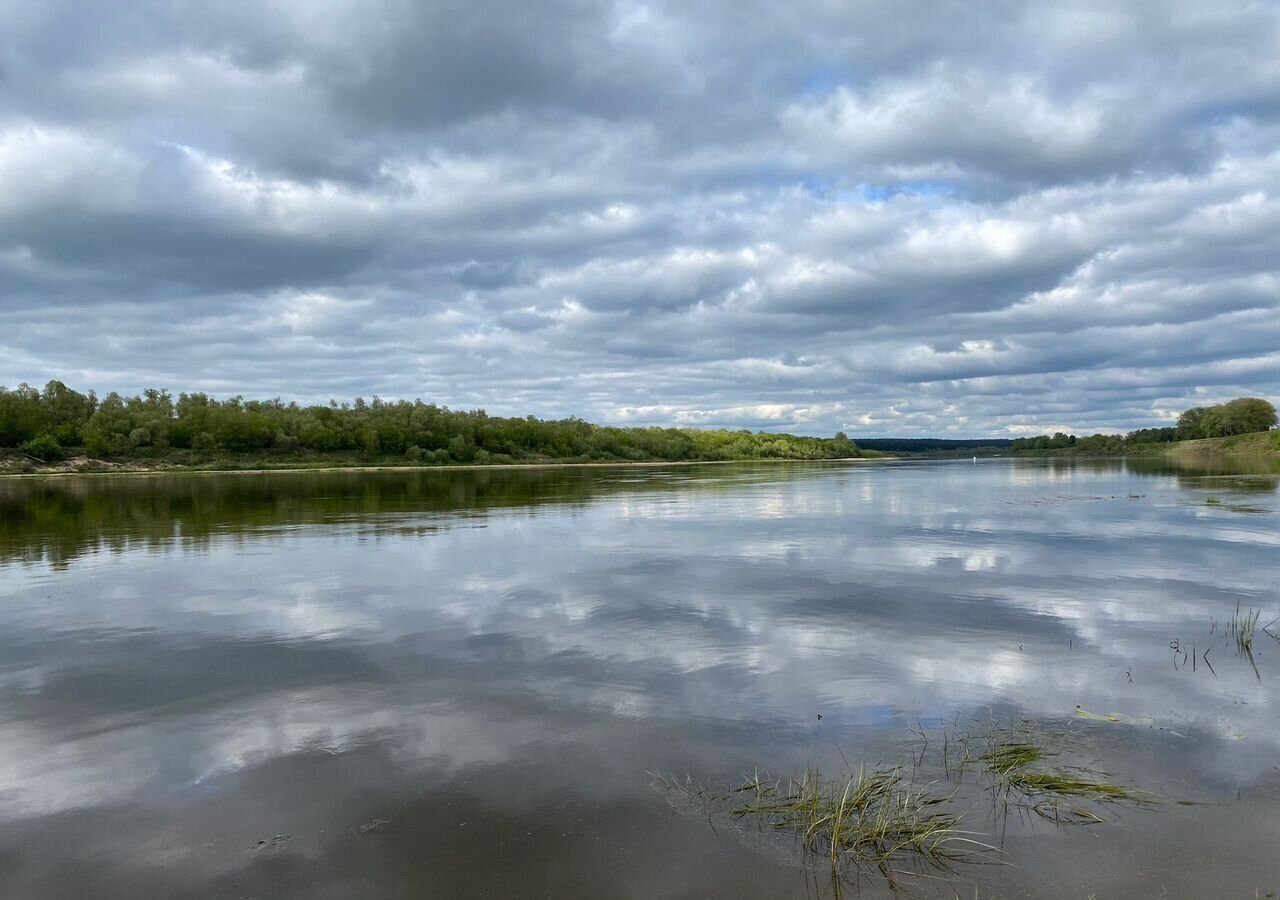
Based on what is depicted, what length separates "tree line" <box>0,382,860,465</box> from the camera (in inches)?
4456

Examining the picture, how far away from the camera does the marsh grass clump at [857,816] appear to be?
597 cm

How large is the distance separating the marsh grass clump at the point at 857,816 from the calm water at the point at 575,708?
26 cm

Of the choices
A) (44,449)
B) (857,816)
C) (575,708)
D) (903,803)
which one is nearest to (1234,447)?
(575,708)

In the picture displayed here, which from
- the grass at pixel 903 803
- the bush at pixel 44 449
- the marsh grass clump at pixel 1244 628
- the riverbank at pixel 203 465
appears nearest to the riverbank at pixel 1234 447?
the riverbank at pixel 203 465

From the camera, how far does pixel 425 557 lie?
2242 centimetres

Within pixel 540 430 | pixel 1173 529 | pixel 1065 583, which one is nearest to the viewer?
pixel 1065 583

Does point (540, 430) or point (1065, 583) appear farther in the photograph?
point (540, 430)

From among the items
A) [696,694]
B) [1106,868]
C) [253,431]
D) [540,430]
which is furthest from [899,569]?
[540,430]

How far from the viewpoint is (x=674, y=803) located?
6.84m

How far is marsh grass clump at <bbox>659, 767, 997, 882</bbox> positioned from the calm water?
0.85 ft

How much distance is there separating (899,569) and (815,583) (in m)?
3.29

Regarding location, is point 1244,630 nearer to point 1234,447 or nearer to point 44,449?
point 44,449

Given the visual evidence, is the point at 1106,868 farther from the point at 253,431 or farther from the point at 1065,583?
the point at 253,431

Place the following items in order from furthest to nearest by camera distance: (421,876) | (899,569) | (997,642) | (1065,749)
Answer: (899,569)
(997,642)
(1065,749)
(421,876)
